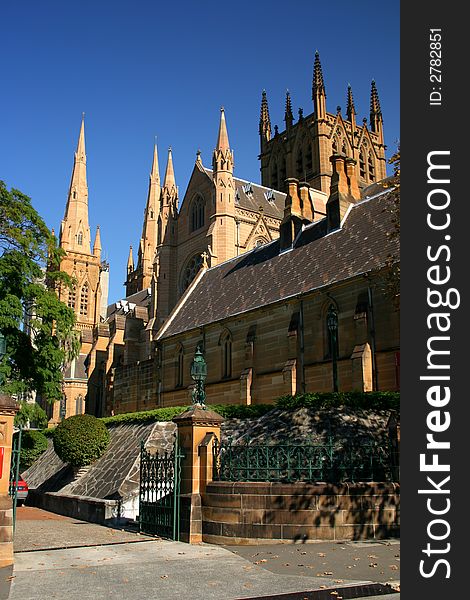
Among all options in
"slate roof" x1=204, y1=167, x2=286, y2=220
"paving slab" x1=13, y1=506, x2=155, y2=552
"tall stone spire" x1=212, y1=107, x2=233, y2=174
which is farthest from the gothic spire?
"paving slab" x1=13, y1=506, x2=155, y2=552

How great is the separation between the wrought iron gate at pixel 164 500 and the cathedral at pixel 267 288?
9243 mm

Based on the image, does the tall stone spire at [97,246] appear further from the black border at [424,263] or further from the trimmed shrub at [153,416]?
the black border at [424,263]

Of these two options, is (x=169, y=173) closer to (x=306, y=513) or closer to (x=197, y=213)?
(x=197, y=213)

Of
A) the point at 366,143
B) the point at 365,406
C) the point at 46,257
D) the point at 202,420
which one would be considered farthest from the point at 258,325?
the point at 366,143

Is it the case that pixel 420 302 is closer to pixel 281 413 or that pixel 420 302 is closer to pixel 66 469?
pixel 281 413

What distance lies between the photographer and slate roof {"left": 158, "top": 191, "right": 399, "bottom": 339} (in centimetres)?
2742

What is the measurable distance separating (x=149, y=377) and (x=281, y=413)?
73.2ft

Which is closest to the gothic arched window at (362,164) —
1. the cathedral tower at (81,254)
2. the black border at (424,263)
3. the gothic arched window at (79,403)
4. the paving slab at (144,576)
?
the cathedral tower at (81,254)

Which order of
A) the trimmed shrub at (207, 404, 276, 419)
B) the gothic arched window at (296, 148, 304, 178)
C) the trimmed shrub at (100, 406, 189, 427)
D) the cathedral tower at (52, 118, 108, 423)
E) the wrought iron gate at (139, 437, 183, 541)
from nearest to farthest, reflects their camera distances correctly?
1. the wrought iron gate at (139, 437, 183, 541)
2. the trimmed shrub at (207, 404, 276, 419)
3. the trimmed shrub at (100, 406, 189, 427)
4. the gothic arched window at (296, 148, 304, 178)
5. the cathedral tower at (52, 118, 108, 423)

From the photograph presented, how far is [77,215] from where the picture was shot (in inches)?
3095

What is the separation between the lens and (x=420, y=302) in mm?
7098

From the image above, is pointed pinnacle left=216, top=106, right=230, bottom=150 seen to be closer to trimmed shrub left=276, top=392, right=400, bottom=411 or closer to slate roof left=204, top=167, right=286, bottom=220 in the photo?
slate roof left=204, top=167, right=286, bottom=220

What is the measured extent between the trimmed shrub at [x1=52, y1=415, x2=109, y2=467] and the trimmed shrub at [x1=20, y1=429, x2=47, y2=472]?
8186 mm

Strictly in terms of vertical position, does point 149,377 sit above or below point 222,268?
below
